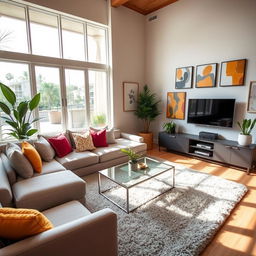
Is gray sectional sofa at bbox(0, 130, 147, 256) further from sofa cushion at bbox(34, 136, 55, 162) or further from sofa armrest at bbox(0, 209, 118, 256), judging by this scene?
sofa cushion at bbox(34, 136, 55, 162)

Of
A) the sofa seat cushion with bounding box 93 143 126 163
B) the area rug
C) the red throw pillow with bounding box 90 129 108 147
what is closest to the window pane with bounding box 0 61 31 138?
the red throw pillow with bounding box 90 129 108 147

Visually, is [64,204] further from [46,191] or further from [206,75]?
[206,75]

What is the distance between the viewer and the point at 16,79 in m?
3.47

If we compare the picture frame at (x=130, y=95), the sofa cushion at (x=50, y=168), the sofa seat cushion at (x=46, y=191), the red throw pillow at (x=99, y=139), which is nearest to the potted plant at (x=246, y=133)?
the red throw pillow at (x=99, y=139)

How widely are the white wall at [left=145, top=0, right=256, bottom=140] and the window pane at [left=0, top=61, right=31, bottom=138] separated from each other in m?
3.30

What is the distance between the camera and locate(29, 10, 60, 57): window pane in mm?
3586

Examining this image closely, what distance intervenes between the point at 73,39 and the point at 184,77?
112 inches

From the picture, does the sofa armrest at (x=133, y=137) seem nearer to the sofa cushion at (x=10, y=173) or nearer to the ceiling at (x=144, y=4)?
the sofa cushion at (x=10, y=173)

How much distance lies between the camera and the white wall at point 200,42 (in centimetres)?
351

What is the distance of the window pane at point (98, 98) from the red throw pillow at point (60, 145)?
1350mm

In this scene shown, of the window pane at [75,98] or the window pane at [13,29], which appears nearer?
the window pane at [13,29]

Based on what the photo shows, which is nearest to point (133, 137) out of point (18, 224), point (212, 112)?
point (212, 112)

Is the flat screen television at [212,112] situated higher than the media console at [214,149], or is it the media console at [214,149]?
the flat screen television at [212,112]

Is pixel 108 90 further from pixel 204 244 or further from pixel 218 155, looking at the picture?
pixel 204 244
